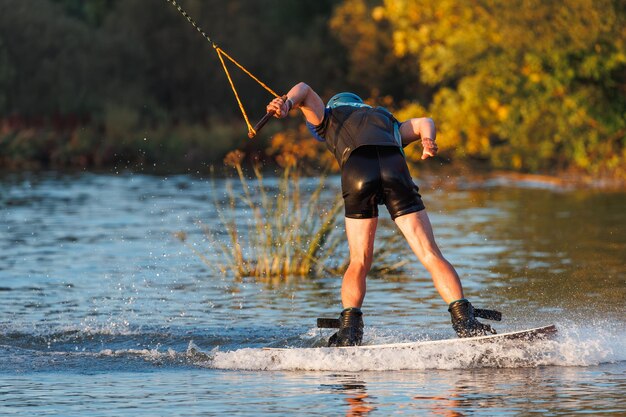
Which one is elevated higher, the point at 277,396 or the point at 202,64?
the point at 202,64

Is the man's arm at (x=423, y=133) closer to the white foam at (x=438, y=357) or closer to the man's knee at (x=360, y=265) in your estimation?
the man's knee at (x=360, y=265)

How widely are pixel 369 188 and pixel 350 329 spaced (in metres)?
0.97

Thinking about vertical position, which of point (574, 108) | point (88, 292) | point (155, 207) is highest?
point (574, 108)

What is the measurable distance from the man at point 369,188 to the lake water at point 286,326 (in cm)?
44

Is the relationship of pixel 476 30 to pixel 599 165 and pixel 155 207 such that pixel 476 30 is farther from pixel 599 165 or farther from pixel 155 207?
pixel 155 207

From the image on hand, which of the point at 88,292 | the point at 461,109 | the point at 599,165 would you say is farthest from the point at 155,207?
the point at 88,292

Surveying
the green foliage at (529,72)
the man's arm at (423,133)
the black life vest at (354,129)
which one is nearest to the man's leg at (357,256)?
the black life vest at (354,129)

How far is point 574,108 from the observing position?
3041 cm

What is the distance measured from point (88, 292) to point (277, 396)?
6.55m

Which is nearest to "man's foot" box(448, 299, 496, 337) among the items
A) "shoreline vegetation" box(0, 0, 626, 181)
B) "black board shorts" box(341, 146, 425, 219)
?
"black board shorts" box(341, 146, 425, 219)

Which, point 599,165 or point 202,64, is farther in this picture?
point 202,64

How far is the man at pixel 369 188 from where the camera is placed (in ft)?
34.6

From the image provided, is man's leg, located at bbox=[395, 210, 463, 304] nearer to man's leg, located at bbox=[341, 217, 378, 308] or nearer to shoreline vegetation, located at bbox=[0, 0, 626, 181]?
man's leg, located at bbox=[341, 217, 378, 308]

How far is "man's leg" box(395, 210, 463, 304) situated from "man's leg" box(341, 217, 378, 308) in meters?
0.24
